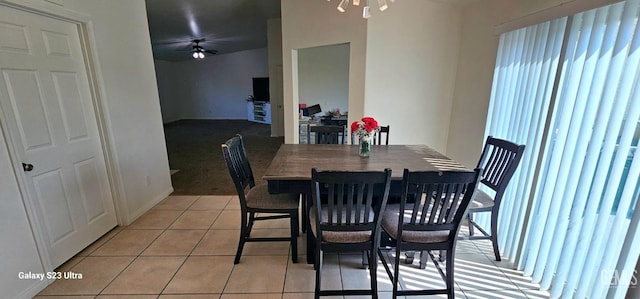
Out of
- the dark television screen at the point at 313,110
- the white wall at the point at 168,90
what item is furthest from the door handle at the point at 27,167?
the white wall at the point at 168,90

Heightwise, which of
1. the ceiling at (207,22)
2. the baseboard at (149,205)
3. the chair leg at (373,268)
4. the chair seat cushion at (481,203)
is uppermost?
the ceiling at (207,22)

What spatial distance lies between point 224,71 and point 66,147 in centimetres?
1012

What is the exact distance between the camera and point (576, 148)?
1672 mm

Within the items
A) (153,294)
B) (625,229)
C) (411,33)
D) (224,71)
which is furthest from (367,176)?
(224,71)

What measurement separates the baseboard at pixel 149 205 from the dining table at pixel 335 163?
1.83 m

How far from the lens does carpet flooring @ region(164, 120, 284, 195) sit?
12.9ft

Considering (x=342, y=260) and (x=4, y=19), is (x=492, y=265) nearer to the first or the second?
(x=342, y=260)

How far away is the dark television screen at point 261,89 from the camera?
10930 millimetres

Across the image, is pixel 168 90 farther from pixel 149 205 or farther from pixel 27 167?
pixel 27 167

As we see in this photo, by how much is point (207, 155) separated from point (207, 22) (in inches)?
116

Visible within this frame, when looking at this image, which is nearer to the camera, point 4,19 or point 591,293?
point 591,293

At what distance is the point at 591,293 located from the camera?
62.2 inches

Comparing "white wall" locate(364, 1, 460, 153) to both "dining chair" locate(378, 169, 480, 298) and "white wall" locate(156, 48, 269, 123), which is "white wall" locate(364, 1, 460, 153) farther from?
"white wall" locate(156, 48, 269, 123)

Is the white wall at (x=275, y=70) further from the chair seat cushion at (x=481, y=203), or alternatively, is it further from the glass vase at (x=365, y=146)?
the chair seat cushion at (x=481, y=203)
